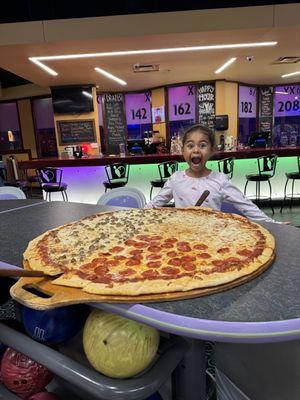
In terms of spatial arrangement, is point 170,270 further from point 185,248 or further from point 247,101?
point 247,101

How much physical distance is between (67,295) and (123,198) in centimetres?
176

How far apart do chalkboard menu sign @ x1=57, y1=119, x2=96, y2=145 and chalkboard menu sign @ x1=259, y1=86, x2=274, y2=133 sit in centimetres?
553

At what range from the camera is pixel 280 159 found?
6.16 metres

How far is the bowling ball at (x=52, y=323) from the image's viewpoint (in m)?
1.14

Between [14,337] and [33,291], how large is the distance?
0.39 meters

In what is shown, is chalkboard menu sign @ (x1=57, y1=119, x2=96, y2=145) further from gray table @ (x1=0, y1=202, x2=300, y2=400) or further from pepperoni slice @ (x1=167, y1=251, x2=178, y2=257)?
gray table @ (x1=0, y1=202, x2=300, y2=400)

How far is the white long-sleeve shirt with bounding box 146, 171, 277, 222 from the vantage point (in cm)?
205

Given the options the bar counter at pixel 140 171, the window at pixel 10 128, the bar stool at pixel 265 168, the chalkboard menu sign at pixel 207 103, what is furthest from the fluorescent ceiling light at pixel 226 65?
the window at pixel 10 128

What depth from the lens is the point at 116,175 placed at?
5352mm

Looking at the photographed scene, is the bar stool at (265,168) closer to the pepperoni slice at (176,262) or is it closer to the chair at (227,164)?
the chair at (227,164)

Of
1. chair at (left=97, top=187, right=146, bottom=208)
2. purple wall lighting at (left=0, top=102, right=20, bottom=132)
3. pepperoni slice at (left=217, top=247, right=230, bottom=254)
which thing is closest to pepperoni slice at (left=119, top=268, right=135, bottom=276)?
pepperoni slice at (left=217, top=247, right=230, bottom=254)

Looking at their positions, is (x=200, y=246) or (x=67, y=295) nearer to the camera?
(x=67, y=295)

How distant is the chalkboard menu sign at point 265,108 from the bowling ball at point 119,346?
33.0ft

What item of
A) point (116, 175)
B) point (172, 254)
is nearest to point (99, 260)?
point (172, 254)
